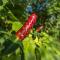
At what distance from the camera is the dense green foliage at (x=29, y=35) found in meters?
1.38

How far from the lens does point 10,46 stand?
133 cm

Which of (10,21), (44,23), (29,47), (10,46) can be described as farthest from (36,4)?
(10,46)

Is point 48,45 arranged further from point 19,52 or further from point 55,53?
point 19,52

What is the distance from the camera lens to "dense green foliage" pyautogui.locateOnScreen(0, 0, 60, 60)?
4.51 feet

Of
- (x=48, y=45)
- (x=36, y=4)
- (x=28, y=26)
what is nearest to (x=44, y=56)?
(x=48, y=45)

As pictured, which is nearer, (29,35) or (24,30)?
(24,30)

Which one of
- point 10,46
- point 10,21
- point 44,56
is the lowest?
point 44,56

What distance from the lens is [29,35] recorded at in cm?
154

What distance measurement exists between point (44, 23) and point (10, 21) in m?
0.27

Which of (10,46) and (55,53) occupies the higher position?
(10,46)

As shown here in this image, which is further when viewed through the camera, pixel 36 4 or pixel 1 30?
pixel 36 4

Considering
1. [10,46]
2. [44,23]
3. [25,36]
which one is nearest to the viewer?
[10,46]

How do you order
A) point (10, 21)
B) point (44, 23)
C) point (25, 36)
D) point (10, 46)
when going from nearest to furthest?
1. point (10, 46)
2. point (25, 36)
3. point (10, 21)
4. point (44, 23)

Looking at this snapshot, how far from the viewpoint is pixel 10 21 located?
5.09ft
